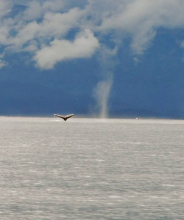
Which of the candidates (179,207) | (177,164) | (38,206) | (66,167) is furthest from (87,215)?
(177,164)

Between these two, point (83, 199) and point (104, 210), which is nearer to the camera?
point (104, 210)

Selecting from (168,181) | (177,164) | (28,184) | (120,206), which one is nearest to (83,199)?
(120,206)

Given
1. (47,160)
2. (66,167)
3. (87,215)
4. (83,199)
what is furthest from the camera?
(47,160)

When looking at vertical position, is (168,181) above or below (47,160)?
below

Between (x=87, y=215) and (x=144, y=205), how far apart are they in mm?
3754

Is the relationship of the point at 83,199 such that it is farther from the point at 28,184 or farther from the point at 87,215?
the point at 28,184

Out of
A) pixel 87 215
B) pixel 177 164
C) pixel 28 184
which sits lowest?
pixel 87 215

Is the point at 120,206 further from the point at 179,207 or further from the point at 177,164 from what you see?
the point at 177,164

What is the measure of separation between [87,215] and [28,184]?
36.2 ft

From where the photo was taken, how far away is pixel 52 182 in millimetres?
36188

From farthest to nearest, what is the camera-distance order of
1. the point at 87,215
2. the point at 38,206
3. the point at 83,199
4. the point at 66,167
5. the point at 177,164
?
the point at 177,164 < the point at 66,167 < the point at 83,199 < the point at 38,206 < the point at 87,215

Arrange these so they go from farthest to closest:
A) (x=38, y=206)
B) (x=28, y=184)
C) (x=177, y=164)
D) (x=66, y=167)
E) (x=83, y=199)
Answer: (x=177, y=164)
(x=66, y=167)
(x=28, y=184)
(x=83, y=199)
(x=38, y=206)

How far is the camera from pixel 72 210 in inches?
1012

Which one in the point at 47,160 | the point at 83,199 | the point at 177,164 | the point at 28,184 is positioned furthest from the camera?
the point at 47,160
